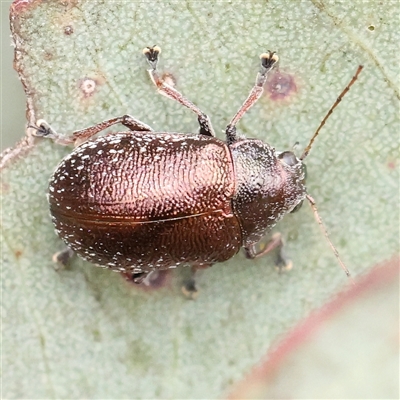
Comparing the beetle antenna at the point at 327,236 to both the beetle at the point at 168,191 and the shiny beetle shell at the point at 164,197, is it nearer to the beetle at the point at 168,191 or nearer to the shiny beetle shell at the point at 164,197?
the beetle at the point at 168,191

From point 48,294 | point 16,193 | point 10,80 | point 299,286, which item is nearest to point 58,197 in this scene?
point 16,193

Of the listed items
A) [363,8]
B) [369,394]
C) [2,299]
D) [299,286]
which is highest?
[363,8]

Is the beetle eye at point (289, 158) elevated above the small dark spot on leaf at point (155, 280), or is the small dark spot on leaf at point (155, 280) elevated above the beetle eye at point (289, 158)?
the beetle eye at point (289, 158)

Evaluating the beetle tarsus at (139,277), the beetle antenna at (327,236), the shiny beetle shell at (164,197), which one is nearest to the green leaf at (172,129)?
the beetle antenna at (327,236)

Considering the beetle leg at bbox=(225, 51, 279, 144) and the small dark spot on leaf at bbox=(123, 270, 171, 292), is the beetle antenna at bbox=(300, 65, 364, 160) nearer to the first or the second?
the beetle leg at bbox=(225, 51, 279, 144)

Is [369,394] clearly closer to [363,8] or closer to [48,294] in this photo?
[48,294]

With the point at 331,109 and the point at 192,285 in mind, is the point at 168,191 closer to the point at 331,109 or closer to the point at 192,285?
the point at 192,285

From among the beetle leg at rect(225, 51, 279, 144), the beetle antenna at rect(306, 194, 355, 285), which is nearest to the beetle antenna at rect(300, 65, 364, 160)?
the beetle antenna at rect(306, 194, 355, 285)
